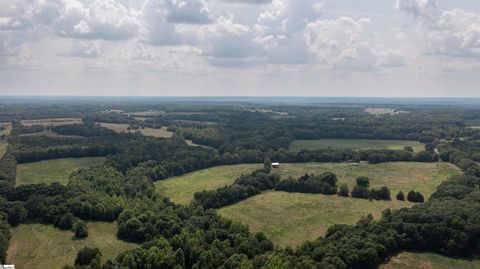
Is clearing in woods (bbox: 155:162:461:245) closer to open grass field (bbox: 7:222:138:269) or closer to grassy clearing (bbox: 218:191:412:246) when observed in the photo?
grassy clearing (bbox: 218:191:412:246)

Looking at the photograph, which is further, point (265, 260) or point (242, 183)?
point (242, 183)

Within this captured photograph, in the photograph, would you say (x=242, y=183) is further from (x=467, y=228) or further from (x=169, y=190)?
(x=467, y=228)

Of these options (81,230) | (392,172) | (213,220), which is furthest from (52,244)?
(392,172)

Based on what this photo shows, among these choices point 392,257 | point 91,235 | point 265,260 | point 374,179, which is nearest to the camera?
point 265,260

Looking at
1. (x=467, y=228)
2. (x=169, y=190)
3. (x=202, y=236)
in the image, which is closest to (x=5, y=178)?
(x=169, y=190)

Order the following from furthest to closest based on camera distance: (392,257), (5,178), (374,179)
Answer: (374,179) → (5,178) → (392,257)

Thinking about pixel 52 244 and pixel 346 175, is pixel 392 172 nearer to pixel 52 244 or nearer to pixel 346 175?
pixel 346 175
